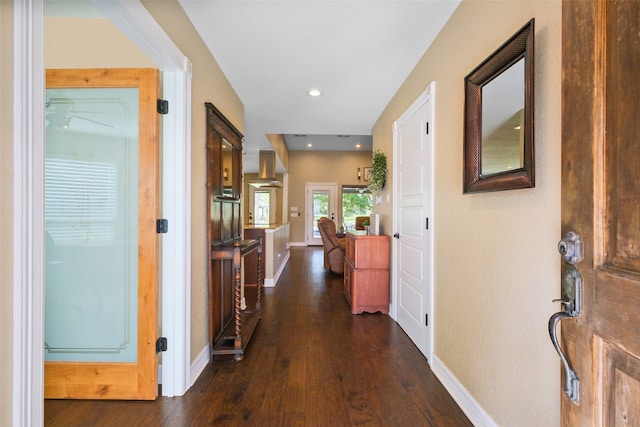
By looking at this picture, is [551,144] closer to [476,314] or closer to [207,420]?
[476,314]

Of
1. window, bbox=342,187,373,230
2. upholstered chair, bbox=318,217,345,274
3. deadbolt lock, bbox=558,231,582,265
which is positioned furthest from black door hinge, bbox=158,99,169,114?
window, bbox=342,187,373,230

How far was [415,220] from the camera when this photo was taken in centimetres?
255

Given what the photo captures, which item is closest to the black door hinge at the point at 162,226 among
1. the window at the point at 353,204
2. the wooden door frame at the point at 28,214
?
the wooden door frame at the point at 28,214

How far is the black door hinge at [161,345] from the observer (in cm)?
178

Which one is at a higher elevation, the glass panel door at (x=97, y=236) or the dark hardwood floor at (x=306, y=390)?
the glass panel door at (x=97, y=236)

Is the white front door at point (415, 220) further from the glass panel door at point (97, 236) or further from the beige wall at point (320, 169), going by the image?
the beige wall at point (320, 169)

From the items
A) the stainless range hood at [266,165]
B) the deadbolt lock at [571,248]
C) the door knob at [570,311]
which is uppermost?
the stainless range hood at [266,165]

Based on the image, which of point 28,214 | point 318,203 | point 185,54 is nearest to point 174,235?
point 28,214

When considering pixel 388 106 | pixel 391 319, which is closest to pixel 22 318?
pixel 391 319

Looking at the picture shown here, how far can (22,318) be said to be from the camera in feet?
2.69

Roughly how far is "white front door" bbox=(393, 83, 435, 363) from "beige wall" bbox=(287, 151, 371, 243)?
6144 mm

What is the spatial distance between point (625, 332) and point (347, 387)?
1.64 meters

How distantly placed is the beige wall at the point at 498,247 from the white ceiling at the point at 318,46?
0.28m

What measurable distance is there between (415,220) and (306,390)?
63.3 inches
